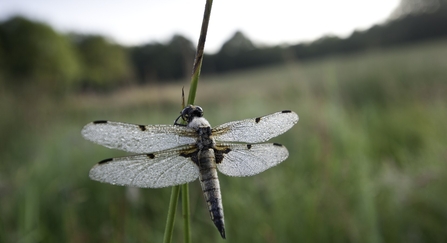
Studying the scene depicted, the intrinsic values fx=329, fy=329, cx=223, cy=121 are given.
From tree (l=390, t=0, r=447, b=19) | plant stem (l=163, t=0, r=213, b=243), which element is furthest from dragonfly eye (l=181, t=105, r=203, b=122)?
tree (l=390, t=0, r=447, b=19)

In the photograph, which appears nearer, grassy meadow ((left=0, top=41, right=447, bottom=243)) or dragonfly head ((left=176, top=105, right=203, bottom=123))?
dragonfly head ((left=176, top=105, right=203, bottom=123))

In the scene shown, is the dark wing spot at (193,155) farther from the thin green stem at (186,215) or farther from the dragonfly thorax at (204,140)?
the thin green stem at (186,215)

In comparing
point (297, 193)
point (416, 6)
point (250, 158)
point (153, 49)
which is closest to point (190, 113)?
point (250, 158)

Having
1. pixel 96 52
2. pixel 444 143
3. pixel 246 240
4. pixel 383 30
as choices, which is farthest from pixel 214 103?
pixel 96 52

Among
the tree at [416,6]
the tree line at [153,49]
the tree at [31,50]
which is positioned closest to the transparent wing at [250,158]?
the tree line at [153,49]

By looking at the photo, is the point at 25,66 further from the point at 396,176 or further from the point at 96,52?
the point at 396,176

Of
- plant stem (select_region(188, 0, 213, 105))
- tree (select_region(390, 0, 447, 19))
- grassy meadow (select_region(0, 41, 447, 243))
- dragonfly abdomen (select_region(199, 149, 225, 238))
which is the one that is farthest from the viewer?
tree (select_region(390, 0, 447, 19))

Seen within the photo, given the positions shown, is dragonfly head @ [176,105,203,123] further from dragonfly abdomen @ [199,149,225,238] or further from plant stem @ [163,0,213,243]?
plant stem @ [163,0,213,243]
